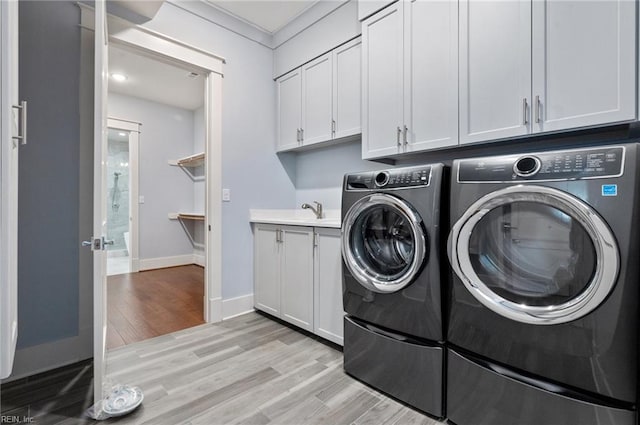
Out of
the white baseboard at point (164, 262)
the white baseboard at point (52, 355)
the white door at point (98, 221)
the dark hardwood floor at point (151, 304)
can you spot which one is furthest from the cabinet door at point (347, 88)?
the white baseboard at point (164, 262)

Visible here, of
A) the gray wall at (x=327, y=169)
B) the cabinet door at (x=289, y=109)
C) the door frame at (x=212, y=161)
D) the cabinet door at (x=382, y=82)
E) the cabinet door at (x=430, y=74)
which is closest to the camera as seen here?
the cabinet door at (x=430, y=74)

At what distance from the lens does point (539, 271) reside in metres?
1.13

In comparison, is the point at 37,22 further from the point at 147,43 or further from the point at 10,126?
the point at 10,126

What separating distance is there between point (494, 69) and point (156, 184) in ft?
15.7

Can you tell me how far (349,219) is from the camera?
5.66ft

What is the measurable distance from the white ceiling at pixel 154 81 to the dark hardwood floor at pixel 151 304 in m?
2.51

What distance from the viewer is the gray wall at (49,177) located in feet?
5.84

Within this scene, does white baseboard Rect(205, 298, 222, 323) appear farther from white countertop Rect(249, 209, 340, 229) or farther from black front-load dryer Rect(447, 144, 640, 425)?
black front-load dryer Rect(447, 144, 640, 425)

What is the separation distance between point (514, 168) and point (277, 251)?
1.84 meters

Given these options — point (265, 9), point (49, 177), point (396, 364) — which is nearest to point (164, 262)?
point (49, 177)

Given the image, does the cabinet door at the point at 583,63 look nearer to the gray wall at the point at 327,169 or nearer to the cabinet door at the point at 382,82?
the cabinet door at the point at 382,82

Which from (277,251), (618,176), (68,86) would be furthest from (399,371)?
(68,86)

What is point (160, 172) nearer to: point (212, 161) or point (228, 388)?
point (212, 161)

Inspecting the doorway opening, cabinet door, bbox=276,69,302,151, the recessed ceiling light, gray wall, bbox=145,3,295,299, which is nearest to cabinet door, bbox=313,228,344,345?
gray wall, bbox=145,3,295,299
